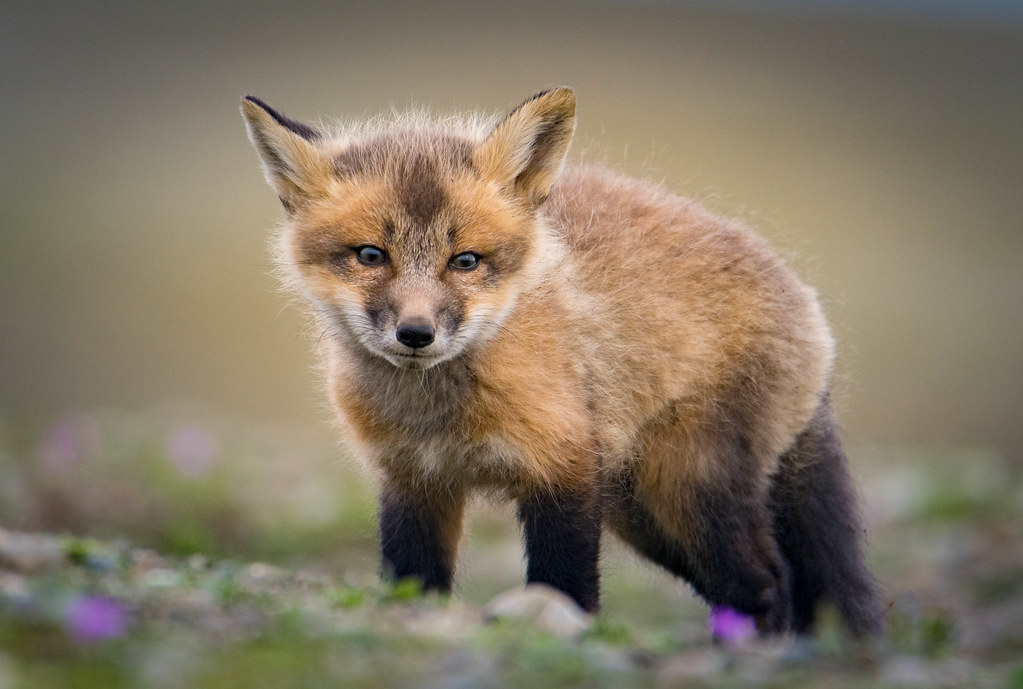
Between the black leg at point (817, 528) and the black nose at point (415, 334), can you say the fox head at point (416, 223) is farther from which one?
the black leg at point (817, 528)

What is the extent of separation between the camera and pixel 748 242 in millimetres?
5906

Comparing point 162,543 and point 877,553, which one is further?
point 877,553

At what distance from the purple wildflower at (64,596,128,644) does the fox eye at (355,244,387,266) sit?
1.83 meters

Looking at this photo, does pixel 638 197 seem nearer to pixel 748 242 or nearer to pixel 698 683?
pixel 748 242

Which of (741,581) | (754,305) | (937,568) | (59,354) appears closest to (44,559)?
(741,581)

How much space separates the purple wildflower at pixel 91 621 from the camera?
10.8 feet

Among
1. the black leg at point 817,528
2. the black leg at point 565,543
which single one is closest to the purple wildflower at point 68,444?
the black leg at point 565,543

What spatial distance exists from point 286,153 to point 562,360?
58.6 inches

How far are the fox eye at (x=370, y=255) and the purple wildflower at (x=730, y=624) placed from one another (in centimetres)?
209

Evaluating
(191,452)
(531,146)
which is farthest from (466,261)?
(191,452)

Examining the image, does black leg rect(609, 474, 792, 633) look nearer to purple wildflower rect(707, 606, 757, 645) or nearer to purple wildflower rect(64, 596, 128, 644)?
purple wildflower rect(707, 606, 757, 645)

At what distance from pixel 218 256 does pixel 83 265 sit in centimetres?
201

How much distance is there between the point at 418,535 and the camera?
5223mm

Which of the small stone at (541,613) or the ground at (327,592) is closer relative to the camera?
the ground at (327,592)
